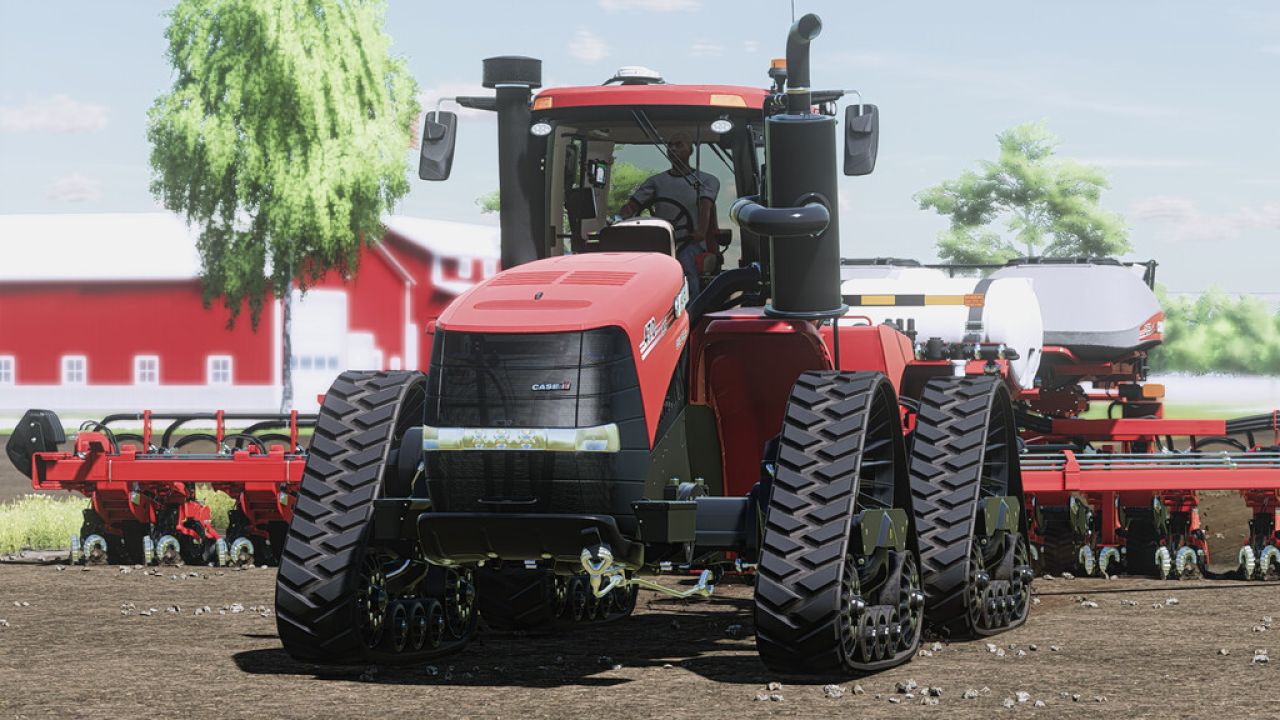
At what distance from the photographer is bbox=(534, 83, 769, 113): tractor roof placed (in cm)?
1030

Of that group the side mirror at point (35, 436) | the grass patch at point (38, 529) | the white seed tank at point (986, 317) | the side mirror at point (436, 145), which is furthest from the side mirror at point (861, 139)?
the grass patch at point (38, 529)

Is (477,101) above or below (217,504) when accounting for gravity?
above

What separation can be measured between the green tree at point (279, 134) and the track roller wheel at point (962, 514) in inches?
1338

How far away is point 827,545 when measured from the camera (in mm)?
8406

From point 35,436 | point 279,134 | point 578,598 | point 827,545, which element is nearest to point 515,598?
point 578,598

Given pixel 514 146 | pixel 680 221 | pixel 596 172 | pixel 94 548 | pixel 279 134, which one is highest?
pixel 279 134

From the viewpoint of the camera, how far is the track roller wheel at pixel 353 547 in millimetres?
8922

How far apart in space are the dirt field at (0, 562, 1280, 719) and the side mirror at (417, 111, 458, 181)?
2.68 metres

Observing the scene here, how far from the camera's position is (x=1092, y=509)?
15055 mm

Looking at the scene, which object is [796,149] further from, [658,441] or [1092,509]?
[1092,509]

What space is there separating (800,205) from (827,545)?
5.86 feet

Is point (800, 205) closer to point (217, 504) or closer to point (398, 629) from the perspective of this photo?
point (398, 629)

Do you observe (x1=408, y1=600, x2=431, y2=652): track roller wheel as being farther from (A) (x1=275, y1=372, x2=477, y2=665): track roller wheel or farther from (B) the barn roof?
(B) the barn roof

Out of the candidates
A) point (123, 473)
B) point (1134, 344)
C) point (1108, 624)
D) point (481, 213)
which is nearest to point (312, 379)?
point (481, 213)
